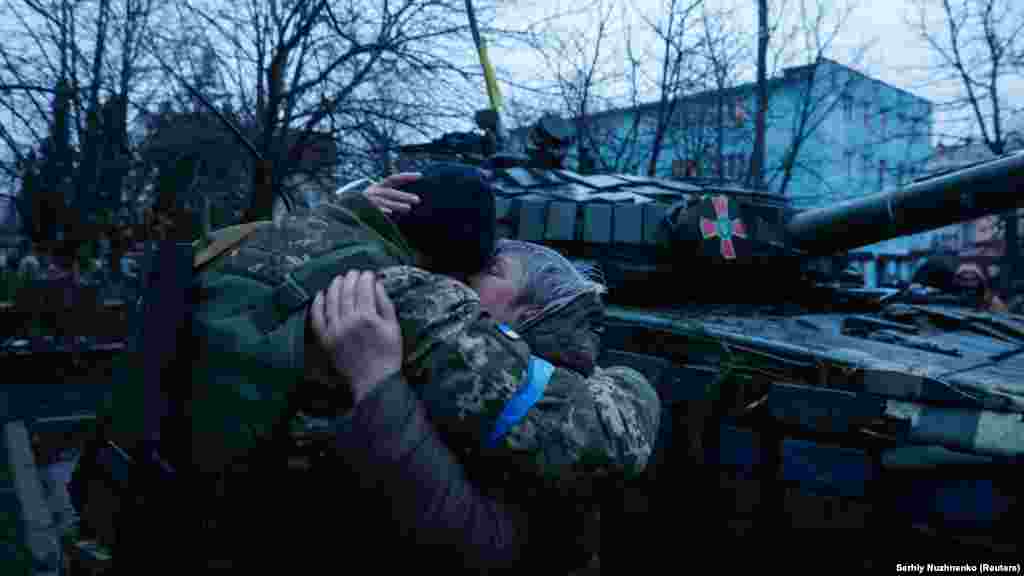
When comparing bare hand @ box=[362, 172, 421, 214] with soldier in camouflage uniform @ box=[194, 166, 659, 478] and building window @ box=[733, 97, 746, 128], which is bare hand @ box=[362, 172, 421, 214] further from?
building window @ box=[733, 97, 746, 128]

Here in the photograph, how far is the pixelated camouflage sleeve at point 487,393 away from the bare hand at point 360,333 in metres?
0.03

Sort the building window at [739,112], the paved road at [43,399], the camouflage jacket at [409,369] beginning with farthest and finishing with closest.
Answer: the building window at [739,112]
the paved road at [43,399]
the camouflage jacket at [409,369]

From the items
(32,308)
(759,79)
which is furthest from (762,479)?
(32,308)

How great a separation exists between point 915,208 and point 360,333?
375 centimetres

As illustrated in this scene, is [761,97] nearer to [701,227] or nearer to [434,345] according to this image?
[701,227]

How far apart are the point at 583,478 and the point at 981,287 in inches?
309

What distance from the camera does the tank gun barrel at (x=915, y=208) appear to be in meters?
4.05

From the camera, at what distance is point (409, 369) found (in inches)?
60.3

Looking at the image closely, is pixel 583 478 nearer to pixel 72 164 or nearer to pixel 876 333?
pixel 876 333

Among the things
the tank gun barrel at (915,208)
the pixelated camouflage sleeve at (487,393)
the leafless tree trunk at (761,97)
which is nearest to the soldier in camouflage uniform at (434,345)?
the pixelated camouflage sleeve at (487,393)

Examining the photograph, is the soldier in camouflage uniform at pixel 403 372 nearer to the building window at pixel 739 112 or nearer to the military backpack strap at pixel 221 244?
the military backpack strap at pixel 221 244

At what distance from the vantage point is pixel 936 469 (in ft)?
10.1

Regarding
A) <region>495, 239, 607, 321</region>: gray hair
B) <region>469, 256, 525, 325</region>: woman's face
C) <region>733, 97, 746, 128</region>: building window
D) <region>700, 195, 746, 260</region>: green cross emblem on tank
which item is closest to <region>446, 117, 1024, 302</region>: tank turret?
<region>700, 195, 746, 260</region>: green cross emblem on tank

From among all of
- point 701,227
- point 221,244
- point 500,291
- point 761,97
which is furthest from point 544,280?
point 761,97
